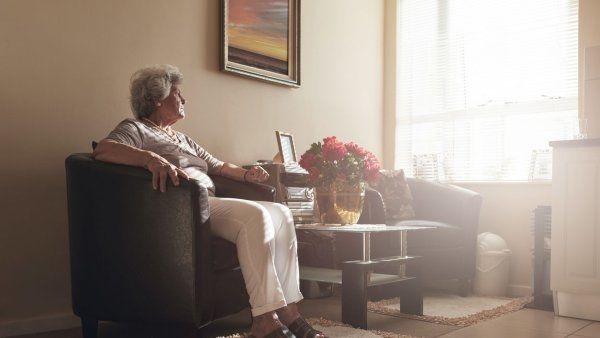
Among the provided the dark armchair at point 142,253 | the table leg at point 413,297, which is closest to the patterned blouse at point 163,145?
the dark armchair at point 142,253

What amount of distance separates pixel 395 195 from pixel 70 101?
2.17 m

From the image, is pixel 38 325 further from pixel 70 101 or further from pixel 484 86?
pixel 484 86

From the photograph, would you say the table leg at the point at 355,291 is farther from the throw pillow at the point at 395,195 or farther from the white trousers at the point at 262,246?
the throw pillow at the point at 395,195

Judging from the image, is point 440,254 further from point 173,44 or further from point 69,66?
point 69,66

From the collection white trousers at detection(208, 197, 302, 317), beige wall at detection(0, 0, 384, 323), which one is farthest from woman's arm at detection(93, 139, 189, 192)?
beige wall at detection(0, 0, 384, 323)

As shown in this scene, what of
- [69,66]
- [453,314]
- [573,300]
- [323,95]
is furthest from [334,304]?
[69,66]

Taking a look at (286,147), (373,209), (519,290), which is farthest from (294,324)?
(519,290)

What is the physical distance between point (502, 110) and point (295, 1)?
1666 millimetres

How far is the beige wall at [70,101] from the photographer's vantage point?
8.25ft

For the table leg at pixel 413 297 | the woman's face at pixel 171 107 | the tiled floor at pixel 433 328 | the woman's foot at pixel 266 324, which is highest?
the woman's face at pixel 171 107

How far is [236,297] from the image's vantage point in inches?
85.7

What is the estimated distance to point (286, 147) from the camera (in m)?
3.65

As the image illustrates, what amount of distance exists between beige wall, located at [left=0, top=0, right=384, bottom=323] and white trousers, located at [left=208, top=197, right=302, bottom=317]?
87 centimetres

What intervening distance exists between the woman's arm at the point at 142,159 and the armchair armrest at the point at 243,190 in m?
0.58
